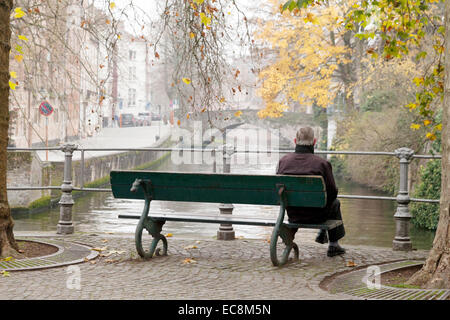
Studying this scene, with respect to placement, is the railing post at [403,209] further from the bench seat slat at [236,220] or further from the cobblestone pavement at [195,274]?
the bench seat slat at [236,220]

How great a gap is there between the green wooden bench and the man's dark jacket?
0.29 feet

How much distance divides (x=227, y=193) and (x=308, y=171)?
0.80 m

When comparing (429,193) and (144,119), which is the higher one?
(144,119)

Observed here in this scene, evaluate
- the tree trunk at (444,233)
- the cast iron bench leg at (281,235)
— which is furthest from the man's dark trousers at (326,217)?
the tree trunk at (444,233)

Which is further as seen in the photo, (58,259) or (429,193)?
(429,193)

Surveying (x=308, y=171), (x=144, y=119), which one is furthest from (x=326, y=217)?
(x=144, y=119)

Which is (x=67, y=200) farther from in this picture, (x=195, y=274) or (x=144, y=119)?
(x=144, y=119)

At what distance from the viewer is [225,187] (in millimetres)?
6445

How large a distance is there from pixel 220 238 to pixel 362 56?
67.2 ft

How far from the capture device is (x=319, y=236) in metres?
7.11

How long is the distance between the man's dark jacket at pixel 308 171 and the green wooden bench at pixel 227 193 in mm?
89

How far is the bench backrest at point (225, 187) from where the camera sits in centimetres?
615
